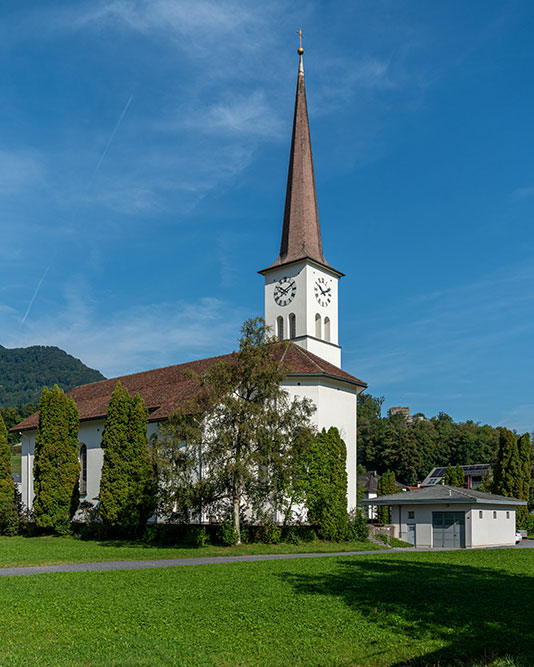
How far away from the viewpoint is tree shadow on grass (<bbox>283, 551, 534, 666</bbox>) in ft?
27.2

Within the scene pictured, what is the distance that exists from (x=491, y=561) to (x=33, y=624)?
50.9 feet

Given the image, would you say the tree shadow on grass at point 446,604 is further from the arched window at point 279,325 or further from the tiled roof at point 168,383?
the arched window at point 279,325

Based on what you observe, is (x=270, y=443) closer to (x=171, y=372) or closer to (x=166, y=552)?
(x=166, y=552)

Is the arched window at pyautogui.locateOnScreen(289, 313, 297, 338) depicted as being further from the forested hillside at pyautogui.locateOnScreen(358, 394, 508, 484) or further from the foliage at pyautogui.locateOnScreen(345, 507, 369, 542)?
the forested hillside at pyautogui.locateOnScreen(358, 394, 508, 484)

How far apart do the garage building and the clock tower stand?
971 centimetres

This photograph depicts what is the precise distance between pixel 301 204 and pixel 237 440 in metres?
20.7

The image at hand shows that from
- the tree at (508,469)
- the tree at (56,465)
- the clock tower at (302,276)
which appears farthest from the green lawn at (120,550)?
the tree at (508,469)

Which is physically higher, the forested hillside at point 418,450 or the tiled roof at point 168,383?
the tiled roof at point 168,383

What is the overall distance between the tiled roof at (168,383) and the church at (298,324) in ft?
0.31

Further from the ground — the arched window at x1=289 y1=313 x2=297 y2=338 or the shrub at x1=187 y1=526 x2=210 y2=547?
the arched window at x1=289 y1=313 x2=297 y2=338

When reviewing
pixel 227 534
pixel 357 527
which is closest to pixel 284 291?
pixel 357 527

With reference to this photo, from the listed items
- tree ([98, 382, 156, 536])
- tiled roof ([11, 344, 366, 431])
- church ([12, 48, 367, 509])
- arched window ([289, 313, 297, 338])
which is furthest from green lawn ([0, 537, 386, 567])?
arched window ([289, 313, 297, 338])

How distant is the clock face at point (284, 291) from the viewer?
3934 cm

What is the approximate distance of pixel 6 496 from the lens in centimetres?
3694
